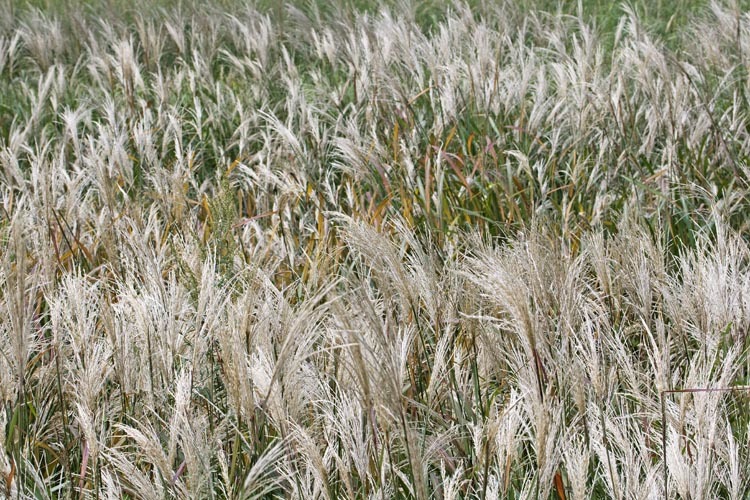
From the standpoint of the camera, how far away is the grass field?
1.59 meters

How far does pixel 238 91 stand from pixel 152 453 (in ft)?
12.5

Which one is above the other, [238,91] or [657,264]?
[657,264]

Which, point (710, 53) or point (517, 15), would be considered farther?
point (517, 15)

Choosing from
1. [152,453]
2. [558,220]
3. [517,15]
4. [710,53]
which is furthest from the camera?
[517,15]

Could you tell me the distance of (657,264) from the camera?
2238 mm

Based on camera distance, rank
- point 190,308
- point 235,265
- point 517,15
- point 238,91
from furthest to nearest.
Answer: point 517,15 → point 238,91 → point 235,265 → point 190,308

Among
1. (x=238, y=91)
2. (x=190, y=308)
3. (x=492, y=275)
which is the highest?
(x=492, y=275)

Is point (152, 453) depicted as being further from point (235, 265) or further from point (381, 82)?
point (381, 82)

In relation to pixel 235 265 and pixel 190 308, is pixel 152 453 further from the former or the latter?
pixel 235 265

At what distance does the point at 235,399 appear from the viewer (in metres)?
1.57

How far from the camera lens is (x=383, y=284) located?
6.31 ft

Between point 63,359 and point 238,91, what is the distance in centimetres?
309

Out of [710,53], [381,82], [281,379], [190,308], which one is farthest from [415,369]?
[710,53]

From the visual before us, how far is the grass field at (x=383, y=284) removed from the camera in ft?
5.22
